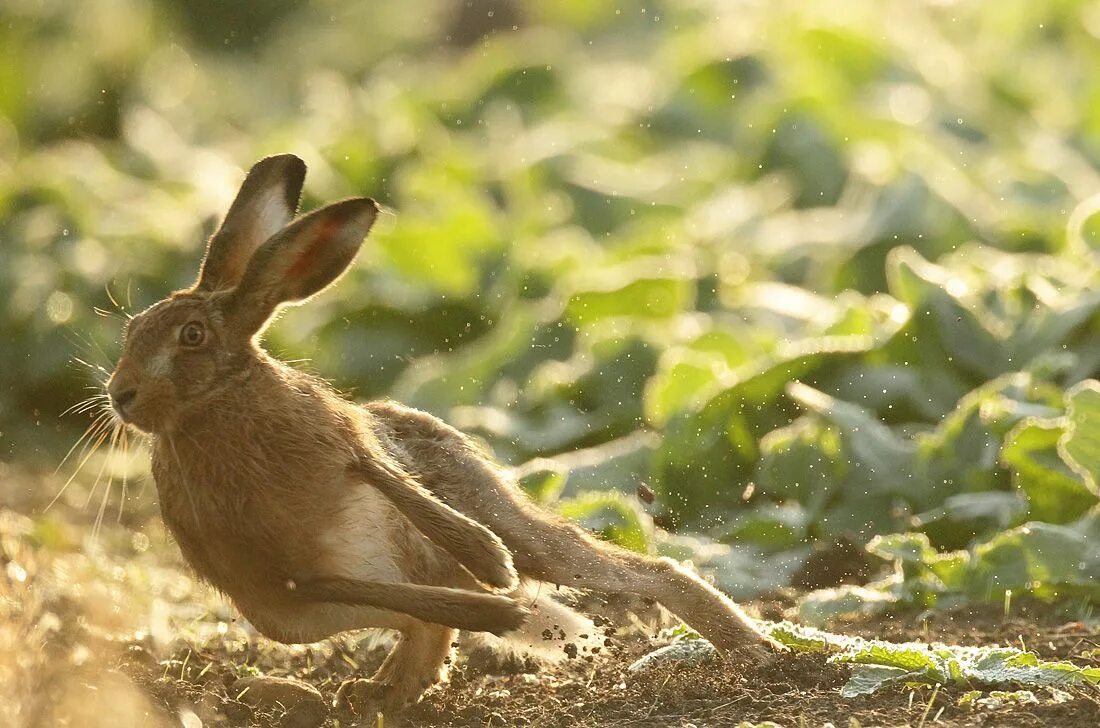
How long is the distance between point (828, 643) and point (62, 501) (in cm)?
421

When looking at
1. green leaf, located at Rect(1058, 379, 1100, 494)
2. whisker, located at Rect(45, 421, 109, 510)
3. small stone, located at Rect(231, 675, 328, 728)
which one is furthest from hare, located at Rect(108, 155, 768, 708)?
green leaf, located at Rect(1058, 379, 1100, 494)

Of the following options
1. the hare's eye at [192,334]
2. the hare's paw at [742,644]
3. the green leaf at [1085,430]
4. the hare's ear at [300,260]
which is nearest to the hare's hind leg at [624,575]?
the hare's paw at [742,644]

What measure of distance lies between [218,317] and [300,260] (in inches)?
10.0

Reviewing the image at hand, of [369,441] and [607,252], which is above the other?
[369,441]

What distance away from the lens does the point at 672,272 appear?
25.1ft

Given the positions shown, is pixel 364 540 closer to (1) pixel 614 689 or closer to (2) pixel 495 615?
(2) pixel 495 615

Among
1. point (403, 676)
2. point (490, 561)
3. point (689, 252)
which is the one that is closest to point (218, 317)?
point (490, 561)

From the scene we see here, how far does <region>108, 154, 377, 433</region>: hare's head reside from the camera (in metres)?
4.19

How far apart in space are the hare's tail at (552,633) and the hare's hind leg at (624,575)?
16 cm

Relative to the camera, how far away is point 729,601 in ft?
15.9

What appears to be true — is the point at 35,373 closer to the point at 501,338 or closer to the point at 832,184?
the point at 501,338

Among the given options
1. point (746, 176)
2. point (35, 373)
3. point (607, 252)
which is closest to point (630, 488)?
point (607, 252)

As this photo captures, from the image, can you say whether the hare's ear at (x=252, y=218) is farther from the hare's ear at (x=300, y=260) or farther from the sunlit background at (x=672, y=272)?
the sunlit background at (x=672, y=272)

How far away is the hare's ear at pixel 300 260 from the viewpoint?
4.26 meters
